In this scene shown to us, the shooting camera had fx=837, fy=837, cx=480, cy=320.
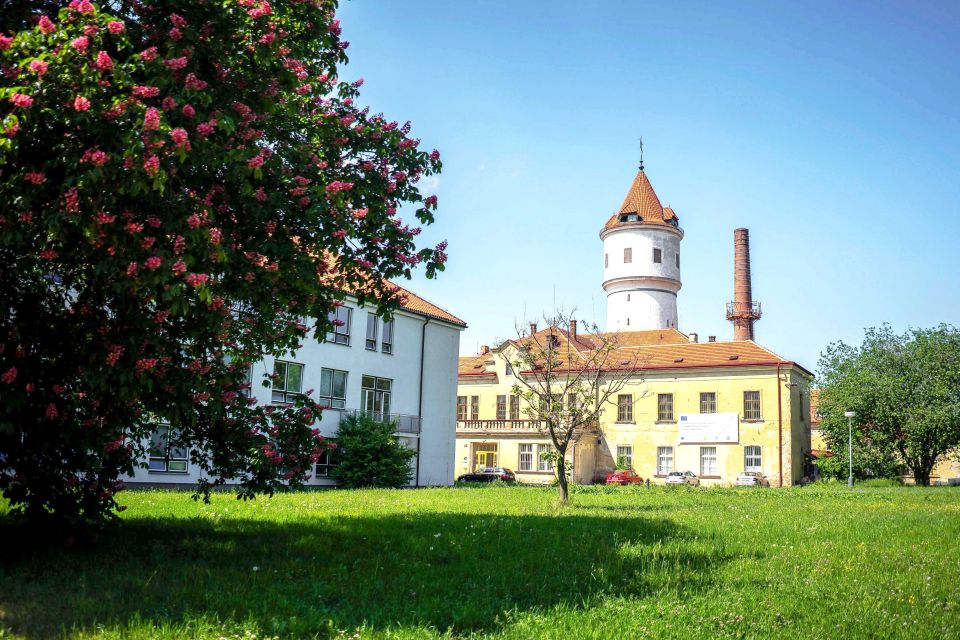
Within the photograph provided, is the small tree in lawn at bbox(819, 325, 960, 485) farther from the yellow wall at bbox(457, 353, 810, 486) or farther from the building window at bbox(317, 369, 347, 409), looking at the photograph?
the building window at bbox(317, 369, 347, 409)

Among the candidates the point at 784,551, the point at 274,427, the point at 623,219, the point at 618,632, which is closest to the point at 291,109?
the point at 274,427

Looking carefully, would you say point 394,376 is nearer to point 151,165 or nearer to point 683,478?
point 683,478

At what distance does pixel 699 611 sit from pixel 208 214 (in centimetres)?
593

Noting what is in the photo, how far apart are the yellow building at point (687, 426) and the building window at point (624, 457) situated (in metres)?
0.07

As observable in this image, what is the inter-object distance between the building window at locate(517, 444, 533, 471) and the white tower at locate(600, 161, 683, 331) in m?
19.5

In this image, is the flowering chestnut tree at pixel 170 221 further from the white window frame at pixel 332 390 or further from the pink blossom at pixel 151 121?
the white window frame at pixel 332 390

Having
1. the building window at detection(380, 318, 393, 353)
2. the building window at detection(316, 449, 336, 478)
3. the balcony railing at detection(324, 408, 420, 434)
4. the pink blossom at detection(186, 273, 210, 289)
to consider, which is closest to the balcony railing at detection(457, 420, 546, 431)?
the balcony railing at detection(324, 408, 420, 434)

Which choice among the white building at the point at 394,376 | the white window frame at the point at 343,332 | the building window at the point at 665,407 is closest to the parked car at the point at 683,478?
the building window at the point at 665,407

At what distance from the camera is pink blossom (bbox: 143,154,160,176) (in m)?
6.83

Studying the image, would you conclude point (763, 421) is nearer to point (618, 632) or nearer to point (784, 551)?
point (784, 551)

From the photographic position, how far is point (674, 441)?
5853 cm

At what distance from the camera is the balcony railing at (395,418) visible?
1548 inches

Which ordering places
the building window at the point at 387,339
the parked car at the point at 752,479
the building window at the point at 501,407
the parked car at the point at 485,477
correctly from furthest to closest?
the building window at the point at 501,407
the parked car at the point at 752,479
the parked car at the point at 485,477
the building window at the point at 387,339

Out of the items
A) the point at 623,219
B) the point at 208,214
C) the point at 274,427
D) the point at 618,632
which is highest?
the point at 623,219
